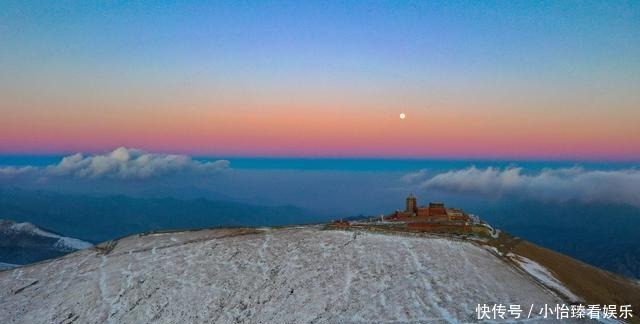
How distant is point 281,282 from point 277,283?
511 millimetres

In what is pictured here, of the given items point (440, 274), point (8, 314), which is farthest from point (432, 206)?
point (8, 314)

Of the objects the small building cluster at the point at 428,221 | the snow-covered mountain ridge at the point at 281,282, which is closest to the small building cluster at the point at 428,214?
the small building cluster at the point at 428,221

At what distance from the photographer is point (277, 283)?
5838cm

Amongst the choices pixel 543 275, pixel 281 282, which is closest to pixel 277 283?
pixel 281 282

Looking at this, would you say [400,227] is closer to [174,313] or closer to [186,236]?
[186,236]

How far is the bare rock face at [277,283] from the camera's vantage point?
52500mm

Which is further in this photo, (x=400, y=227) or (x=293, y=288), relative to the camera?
(x=400, y=227)

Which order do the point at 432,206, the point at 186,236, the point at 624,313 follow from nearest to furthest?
the point at 624,313, the point at 186,236, the point at 432,206

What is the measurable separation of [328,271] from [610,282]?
46688 mm

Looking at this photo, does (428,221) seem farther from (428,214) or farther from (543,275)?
(543,275)

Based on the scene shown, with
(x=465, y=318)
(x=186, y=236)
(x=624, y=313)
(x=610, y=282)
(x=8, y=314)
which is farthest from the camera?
(x=186, y=236)

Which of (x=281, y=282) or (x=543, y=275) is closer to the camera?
(x=281, y=282)

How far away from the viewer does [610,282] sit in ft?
241

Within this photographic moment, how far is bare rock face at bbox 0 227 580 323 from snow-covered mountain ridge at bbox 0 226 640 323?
0.14 metres
